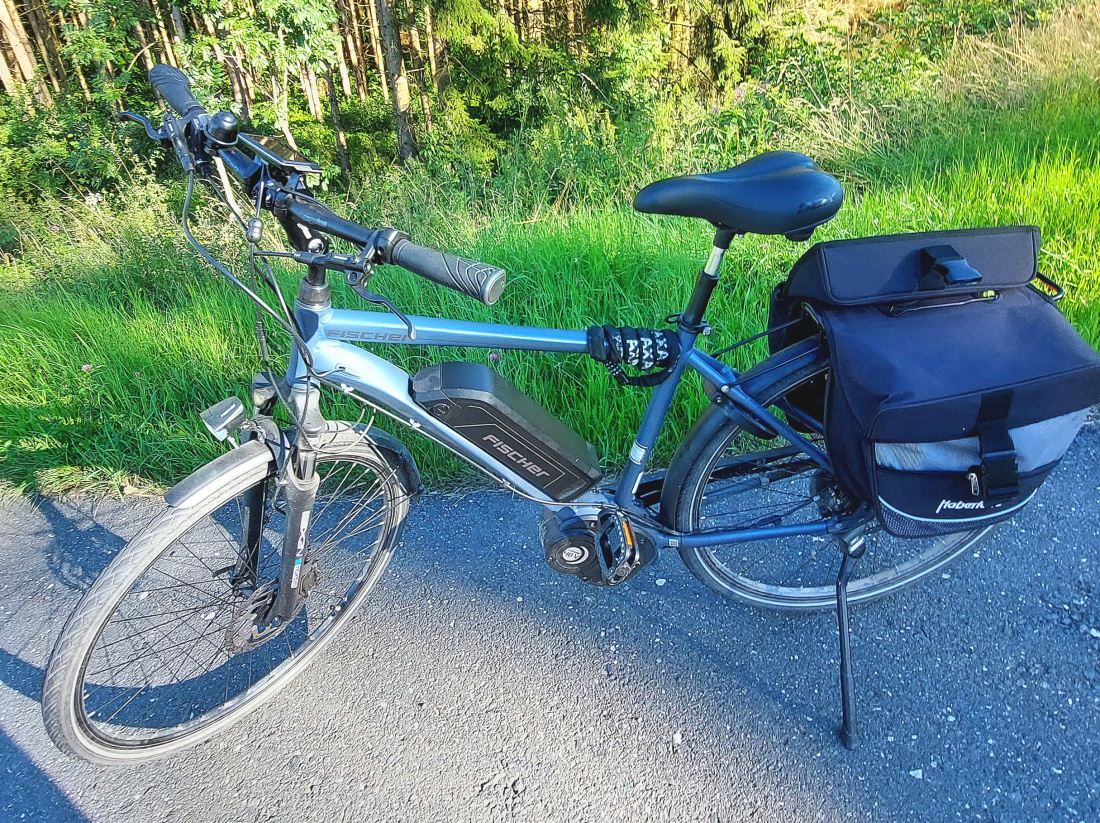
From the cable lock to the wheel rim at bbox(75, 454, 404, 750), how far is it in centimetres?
76

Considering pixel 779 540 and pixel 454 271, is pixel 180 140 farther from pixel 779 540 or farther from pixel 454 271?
pixel 779 540

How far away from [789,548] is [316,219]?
1.91 metres

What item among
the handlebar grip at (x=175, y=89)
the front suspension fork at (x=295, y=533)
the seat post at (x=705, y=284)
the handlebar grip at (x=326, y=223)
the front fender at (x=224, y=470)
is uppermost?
the handlebar grip at (x=175, y=89)

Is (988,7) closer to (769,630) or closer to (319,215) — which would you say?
(769,630)

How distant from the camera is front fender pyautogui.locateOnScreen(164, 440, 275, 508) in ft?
4.75

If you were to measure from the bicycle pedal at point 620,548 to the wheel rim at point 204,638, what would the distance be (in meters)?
0.66

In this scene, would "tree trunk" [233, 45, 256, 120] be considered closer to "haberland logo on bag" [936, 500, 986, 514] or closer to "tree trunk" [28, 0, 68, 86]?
"tree trunk" [28, 0, 68, 86]

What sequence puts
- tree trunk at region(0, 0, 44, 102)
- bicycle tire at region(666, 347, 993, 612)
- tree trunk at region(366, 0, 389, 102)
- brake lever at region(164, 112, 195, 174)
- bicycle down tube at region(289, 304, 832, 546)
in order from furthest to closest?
tree trunk at region(366, 0, 389, 102) → tree trunk at region(0, 0, 44, 102) → bicycle tire at region(666, 347, 993, 612) → bicycle down tube at region(289, 304, 832, 546) → brake lever at region(164, 112, 195, 174)

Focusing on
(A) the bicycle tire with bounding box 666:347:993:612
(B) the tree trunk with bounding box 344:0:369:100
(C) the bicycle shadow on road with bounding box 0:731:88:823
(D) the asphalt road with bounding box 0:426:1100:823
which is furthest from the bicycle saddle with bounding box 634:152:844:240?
(B) the tree trunk with bounding box 344:0:369:100

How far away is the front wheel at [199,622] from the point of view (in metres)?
1.48

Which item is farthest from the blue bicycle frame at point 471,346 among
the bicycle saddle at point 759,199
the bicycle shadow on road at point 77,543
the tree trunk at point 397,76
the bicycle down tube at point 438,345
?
the tree trunk at point 397,76

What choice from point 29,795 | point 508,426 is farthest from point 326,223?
point 29,795

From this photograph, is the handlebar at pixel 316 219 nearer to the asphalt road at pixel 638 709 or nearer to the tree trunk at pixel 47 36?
the asphalt road at pixel 638 709

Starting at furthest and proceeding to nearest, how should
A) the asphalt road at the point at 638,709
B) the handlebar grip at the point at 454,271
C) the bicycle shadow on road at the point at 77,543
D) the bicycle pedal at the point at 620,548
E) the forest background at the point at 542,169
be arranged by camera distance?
1. the forest background at the point at 542,169
2. the bicycle shadow on road at the point at 77,543
3. the bicycle pedal at the point at 620,548
4. the asphalt road at the point at 638,709
5. the handlebar grip at the point at 454,271
